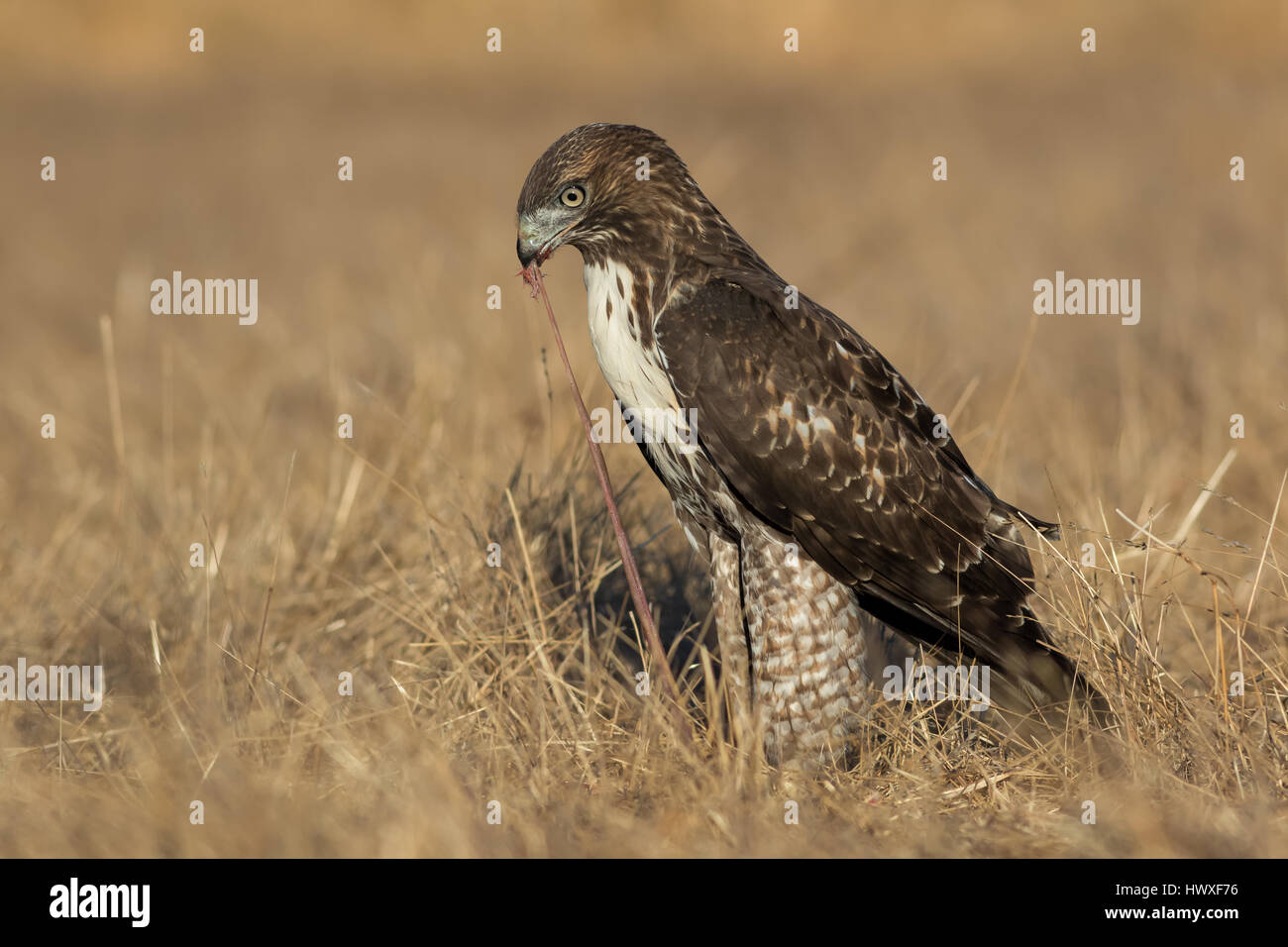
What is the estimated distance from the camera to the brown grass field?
3.34m

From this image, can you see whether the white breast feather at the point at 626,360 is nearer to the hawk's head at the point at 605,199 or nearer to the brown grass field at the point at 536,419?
the hawk's head at the point at 605,199

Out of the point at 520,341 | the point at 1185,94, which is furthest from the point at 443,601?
the point at 1185,94

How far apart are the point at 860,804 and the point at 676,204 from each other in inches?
60.5

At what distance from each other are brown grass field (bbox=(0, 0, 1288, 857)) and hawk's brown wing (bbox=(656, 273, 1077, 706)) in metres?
0.18

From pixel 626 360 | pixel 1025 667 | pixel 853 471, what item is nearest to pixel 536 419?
pixel 626 360

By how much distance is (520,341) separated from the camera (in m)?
7.65

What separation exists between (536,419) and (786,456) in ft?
10.1

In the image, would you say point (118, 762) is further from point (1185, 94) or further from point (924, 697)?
point (1185, 94)

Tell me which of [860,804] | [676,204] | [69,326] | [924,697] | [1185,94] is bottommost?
[860,804]

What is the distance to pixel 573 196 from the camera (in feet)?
12.0

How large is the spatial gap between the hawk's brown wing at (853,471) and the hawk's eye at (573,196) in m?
0.36

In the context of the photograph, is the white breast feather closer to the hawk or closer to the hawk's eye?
the hawk

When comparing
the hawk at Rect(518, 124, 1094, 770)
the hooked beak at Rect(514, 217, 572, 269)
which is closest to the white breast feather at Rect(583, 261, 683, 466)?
the hawk at Rect(518, 124, 1094, 770)

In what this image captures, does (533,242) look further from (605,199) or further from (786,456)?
(786,456)
